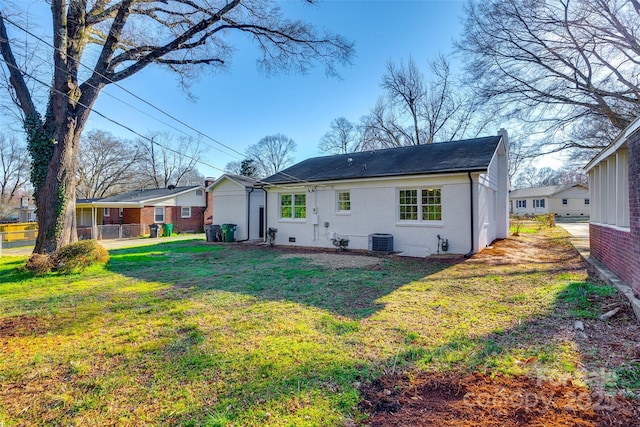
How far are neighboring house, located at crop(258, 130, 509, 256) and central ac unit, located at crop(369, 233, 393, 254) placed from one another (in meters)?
0.06

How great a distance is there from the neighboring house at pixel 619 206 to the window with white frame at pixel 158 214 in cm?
2641

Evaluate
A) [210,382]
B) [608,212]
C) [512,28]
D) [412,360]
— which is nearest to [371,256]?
[608,212]

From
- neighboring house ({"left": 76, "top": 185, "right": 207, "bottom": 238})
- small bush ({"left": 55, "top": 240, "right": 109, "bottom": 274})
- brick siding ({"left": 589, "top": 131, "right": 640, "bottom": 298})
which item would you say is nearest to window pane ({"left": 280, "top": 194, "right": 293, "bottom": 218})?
small bush ({"left": 55, "top": 240, "right": 109, "bottom": 274})

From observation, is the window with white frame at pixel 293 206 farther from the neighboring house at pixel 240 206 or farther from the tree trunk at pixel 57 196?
the tree trunk at pixel 57 196

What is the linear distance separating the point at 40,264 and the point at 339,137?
34.7 m

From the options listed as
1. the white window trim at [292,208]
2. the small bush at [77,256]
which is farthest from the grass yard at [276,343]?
the white window trim at [292,208]

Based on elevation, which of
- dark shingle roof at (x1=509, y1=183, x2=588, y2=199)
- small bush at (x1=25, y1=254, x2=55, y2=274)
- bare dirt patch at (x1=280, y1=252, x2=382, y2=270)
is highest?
dark shingle roof at (x1=509, y1=183, x2=588, y2=199)

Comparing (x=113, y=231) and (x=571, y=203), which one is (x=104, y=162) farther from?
(x=571, y=203)

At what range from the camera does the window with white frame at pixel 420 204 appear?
1140 centimetres

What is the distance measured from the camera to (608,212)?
7008 mm

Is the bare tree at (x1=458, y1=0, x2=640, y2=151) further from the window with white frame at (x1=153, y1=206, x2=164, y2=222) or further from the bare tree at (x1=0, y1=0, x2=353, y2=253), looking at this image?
the window with white frame at (x1=153, y1=206, x2=164, y2=222)

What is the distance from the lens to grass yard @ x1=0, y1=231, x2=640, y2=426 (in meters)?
2.81

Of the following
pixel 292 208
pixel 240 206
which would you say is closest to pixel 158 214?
pixel 240 206

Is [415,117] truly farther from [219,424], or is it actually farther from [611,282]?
[219,424]
